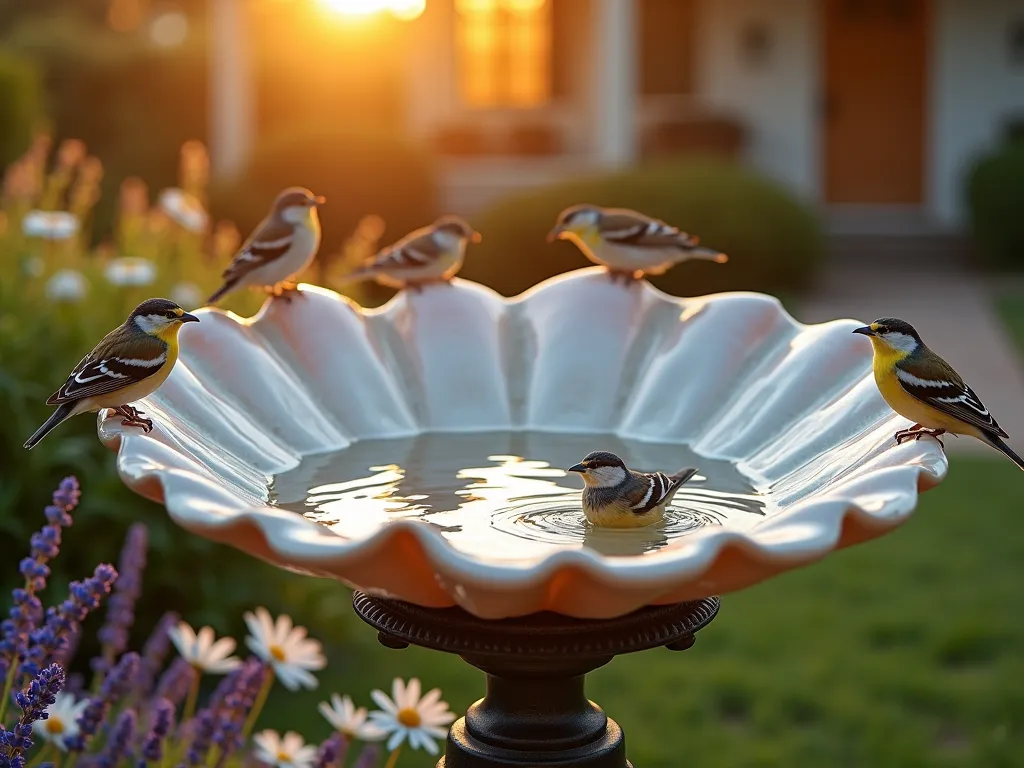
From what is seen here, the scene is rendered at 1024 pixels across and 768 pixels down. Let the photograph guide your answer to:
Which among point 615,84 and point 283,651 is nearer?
point 283,651

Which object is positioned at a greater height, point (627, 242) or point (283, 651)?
point (627, 242)

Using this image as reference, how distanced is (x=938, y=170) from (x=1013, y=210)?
251 centimetres

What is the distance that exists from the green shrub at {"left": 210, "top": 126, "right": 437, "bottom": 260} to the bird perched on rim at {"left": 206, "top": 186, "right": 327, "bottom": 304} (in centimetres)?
A: 1268

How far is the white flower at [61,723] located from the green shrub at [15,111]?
52.4 feet

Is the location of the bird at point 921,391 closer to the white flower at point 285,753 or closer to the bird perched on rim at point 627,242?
the bird perched on rim at point 627,242

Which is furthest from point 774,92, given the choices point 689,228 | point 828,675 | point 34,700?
point 34,700

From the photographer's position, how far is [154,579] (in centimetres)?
570

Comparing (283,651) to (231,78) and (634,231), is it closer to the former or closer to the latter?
(634,231)

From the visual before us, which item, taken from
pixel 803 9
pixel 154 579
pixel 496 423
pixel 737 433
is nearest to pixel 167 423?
pixel 496 423

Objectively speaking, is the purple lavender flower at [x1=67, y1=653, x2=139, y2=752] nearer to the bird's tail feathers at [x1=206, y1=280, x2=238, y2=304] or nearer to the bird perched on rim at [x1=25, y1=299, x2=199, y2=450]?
the bird perched on rim at [x1=25, y1=299, x2=199, y2=450]

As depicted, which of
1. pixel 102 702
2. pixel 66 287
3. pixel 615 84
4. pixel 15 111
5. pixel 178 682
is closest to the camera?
pixel 102 702


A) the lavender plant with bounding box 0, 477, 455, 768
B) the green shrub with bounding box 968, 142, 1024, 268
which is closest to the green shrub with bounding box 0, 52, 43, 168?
the green shrub with bounding box 968, 142, 1024, 268

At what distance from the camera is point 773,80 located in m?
20.2

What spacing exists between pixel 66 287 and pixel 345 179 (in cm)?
1138
